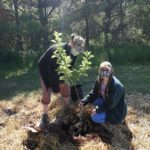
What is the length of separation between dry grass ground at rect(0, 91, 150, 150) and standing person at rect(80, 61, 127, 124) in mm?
237

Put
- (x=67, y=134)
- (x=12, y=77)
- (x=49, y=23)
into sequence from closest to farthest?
(x=67, y=134)
(x=12, y=77)
(x=49, y=23)

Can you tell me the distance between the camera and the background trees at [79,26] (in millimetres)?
12305

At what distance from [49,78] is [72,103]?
→ 0.89 metres

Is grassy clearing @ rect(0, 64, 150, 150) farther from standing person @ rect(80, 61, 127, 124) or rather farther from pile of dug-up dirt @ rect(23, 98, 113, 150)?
standing person @ rect(80, 61, 127, 124)

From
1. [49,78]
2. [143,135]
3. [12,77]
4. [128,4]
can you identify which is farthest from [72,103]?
[128,4]

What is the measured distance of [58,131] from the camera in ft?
19.1

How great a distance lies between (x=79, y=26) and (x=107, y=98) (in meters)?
8.81

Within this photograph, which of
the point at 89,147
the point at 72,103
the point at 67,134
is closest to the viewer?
the point at 89,147

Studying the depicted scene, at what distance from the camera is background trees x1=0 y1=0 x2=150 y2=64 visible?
1230 cm

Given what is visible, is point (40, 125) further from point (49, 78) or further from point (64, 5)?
point (64, 5)

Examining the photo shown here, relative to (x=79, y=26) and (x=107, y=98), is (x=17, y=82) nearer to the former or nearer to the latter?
(x=107, y=98)

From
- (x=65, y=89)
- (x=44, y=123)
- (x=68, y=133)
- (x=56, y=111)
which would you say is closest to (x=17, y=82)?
(x=56, y=111)

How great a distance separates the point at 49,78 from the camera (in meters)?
6.21

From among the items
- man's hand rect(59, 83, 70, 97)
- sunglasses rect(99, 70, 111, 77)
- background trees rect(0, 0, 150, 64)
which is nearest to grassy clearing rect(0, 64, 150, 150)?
man's hand rect(59, 83, 70, 97)
